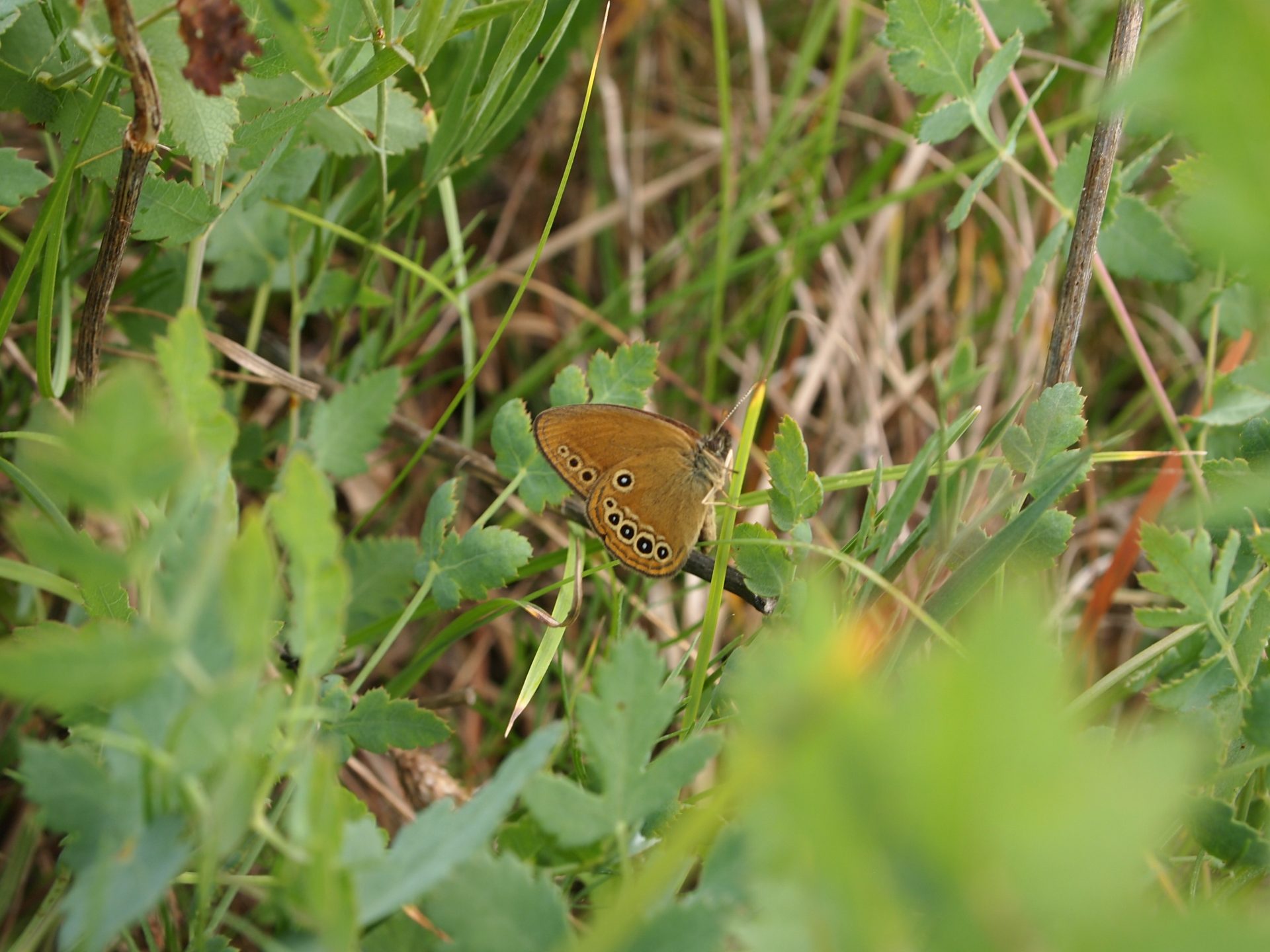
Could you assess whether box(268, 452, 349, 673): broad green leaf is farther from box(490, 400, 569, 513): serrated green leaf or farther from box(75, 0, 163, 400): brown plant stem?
box(490, 400, 569, 513): serrated green leaf

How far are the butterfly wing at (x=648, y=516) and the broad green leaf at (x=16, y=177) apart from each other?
0.81 m

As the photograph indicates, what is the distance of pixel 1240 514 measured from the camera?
4.07 ft

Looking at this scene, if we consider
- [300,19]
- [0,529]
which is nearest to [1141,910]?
[300,19]

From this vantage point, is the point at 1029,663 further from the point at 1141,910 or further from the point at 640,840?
the point at 640,840

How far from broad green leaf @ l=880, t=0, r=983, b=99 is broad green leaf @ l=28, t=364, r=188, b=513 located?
118cm

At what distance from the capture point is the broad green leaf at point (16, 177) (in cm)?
106

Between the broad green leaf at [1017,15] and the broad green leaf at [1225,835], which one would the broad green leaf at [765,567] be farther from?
the broad green leaf at [1017,15]

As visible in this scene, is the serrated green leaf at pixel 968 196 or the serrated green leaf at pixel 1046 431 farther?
the serrated green leaf at pixel 968 196

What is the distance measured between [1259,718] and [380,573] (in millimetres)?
1184

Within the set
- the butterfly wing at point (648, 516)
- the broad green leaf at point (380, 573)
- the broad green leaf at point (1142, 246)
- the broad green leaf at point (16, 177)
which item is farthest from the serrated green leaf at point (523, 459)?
the broad green leaf at point (1142, 246)

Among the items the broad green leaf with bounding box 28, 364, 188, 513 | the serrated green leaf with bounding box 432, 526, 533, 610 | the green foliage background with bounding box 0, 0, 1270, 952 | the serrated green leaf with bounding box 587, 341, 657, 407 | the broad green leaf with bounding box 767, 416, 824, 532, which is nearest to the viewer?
the green foliage background with bounding box 0, 0, 1270, 952

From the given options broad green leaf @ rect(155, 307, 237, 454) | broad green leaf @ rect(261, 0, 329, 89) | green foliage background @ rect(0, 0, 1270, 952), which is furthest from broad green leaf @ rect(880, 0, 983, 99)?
broad green leaf @ rect(155, 307, 237, 454)

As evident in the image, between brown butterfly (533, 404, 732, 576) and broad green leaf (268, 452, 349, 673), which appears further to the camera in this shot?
brown butterfly (533, 404, 732, 576)

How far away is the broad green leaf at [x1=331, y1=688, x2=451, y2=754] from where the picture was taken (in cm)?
113
